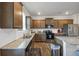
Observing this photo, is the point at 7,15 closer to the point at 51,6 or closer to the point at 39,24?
the point at 51,6

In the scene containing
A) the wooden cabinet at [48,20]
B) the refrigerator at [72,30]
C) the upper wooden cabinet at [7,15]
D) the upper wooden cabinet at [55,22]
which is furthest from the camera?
the upper wooden cabinet at [55,22]

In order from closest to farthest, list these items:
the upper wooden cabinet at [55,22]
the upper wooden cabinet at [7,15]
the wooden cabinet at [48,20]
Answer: the upper wooden cabinet at [7,15] → the wooden cabinet at [48,20] → the upper wooden cabinet at [55,22]

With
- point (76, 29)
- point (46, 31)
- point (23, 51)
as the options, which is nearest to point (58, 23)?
point (46, 31)

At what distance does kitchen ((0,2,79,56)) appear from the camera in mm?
2760

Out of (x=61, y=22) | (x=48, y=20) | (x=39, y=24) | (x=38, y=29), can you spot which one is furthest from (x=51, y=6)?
(x=38, y=29)

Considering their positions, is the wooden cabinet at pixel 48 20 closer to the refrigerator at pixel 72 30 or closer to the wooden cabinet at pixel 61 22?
the wooden cabinet at pixel 61 22

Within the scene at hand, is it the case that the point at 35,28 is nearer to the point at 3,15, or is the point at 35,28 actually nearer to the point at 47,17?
the point at 47,17

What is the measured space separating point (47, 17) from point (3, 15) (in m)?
9.35

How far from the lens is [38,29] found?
38.8ft

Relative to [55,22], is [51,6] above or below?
above

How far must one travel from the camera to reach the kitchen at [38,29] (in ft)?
9.05

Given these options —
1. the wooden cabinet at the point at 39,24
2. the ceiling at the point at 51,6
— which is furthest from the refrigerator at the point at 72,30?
the wooden cabinet at the point at 39,24

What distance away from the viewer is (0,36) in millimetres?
2701

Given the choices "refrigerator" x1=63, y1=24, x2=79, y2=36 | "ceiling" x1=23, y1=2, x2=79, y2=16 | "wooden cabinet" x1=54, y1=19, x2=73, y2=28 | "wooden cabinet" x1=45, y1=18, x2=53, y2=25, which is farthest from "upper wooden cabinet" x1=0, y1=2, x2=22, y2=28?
"wooden cabinet" x1=54, y1=19, x2=73, y2=28
